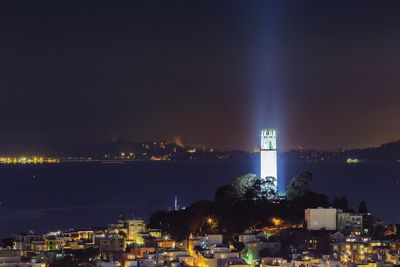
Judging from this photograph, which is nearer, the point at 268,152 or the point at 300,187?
the point at 300,187

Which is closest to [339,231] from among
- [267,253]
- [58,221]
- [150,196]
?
[267,253]

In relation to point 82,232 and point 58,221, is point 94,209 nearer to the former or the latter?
point 58,221

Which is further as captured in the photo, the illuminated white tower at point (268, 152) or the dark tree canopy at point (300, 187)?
the illuminated white tower at point (268, 152)

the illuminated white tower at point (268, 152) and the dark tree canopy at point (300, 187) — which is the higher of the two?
the illuminated white tower at point (268, 152)

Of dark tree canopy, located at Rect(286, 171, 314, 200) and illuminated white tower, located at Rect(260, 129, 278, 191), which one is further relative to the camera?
illuminated white tower, located at Rect(260, 129, 278, 191)

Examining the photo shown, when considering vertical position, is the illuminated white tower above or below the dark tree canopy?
above

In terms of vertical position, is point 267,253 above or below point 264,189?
below

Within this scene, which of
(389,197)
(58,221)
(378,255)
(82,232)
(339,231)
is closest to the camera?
(378,255)

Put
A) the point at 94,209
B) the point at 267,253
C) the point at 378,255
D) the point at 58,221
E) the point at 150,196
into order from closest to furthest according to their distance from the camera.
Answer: the point at 378,255
the point at 267,253
the point at 58,221
the point at 94,209
the point at 150,196
